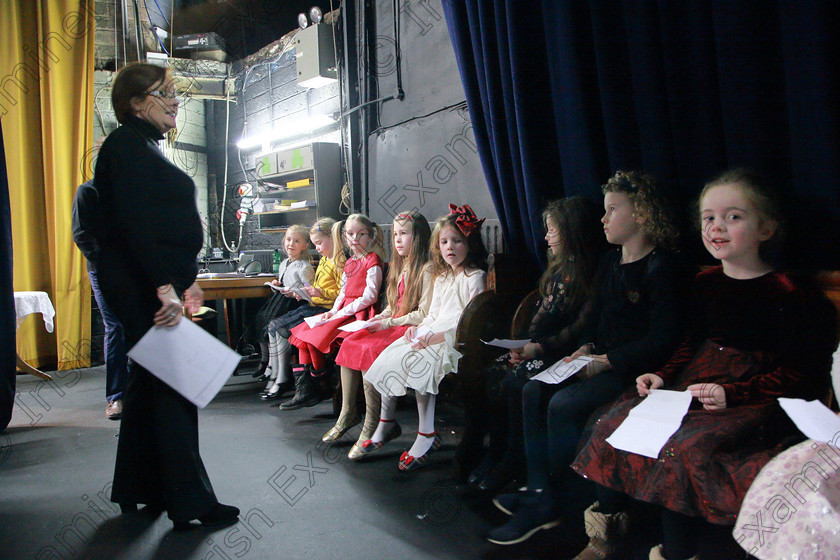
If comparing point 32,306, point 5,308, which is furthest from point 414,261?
point 32,306

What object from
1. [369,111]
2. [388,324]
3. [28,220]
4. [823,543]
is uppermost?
[369,111]

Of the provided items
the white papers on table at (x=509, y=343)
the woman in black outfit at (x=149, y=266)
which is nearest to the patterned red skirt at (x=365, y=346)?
the white papers on table at (x=509, y=343)

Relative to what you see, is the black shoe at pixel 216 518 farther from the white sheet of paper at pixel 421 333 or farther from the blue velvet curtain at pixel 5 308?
the blue velvet curtain at pixel 5 308

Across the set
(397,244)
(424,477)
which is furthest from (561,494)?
(397,244)

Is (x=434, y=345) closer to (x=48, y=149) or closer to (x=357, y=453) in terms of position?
(x=357, y=453)

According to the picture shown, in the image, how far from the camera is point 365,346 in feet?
7.05

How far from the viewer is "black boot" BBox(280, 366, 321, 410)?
113 inches

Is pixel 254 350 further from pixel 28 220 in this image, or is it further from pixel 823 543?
pixel 823 543

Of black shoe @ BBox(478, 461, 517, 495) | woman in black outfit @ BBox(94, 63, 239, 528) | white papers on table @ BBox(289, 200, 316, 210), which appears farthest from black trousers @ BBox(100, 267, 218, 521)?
white papers on table @ BBox(289, 200, 316, 210)

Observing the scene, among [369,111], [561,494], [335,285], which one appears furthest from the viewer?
[369,111]

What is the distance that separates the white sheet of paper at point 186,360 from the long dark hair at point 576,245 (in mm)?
1015

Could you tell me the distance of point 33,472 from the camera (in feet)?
6.73

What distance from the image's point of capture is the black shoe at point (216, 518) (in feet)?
5.08

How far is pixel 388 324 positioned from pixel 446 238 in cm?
48
